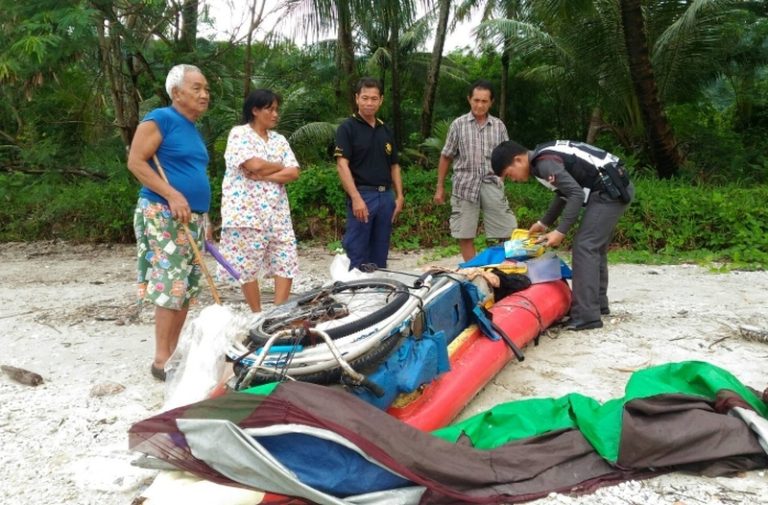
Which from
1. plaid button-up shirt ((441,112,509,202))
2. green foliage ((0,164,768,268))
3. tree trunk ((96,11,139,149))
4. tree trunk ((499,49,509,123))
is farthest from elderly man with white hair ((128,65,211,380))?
tree trunk ((499,49,509,123))

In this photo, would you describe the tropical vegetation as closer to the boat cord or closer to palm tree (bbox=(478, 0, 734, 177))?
palm tree (bbox=(478, 0, 734, 177))

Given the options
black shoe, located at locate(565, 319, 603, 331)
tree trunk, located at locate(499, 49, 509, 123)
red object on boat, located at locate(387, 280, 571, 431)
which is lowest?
black shoe, located at locate(565, 319, 603, 331)

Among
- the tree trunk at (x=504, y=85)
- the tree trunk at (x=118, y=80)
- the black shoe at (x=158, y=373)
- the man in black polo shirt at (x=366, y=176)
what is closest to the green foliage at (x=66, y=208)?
the tree trunk at (x=118, y=80)

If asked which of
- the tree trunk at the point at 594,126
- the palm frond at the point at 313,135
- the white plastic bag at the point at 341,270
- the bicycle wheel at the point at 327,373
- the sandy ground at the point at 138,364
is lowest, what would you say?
the sandy ground at the point at 138,364

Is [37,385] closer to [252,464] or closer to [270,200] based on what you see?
[270,200]

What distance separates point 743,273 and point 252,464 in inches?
230

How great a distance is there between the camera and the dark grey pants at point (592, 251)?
15.7 ft

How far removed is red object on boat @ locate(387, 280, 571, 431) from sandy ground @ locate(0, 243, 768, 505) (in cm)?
15

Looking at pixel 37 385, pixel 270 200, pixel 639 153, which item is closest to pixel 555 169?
pixel 270 200

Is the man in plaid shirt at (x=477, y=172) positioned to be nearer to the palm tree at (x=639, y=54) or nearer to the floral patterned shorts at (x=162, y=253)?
the floral patterned shorts at (x=162, y=253)

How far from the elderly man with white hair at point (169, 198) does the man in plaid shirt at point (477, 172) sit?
8.85ft

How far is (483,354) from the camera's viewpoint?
369 centimetres

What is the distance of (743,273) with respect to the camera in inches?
265

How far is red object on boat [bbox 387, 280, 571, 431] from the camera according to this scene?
10.3ft
